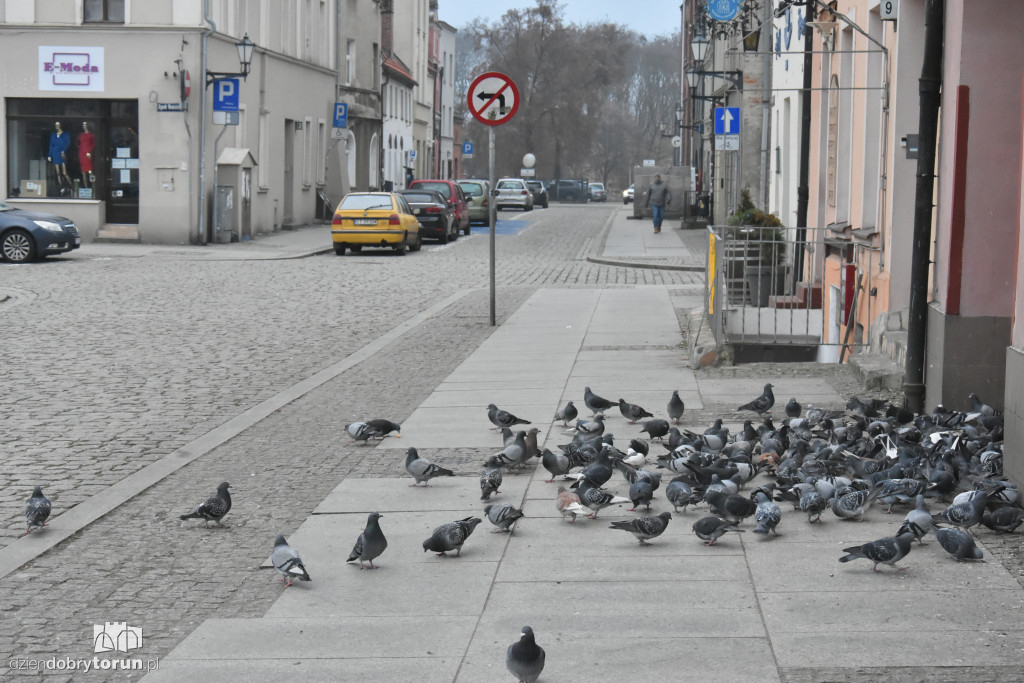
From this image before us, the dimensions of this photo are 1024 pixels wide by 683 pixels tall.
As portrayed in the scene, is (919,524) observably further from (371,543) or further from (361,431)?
(361,431)

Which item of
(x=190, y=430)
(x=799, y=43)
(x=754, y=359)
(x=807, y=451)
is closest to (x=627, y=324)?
(x=754, y=359)

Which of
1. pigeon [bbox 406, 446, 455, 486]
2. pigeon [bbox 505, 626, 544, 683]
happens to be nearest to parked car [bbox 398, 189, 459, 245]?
pigeon [bbox 406, 446, 455, 486]

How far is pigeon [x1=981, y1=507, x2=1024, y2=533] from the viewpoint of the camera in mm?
6438

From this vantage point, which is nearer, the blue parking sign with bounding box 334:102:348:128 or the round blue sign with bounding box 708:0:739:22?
the round blue sign with bounding box 708:0:739:22

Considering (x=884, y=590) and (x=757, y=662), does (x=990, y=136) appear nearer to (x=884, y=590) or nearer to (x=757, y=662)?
(x=884, y=590)

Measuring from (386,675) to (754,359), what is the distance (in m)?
10.1

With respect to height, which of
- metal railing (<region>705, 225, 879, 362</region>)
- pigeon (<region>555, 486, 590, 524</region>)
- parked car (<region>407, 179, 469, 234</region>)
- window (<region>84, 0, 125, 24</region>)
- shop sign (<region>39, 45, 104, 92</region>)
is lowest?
pigeon (<region>555, 486, 590, 524</region>)

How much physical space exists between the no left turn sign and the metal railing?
332 centimetres

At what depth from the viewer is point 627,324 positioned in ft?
56.9

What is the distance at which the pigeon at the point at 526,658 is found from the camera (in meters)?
4.56

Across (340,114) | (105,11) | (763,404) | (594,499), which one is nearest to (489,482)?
(594,499)

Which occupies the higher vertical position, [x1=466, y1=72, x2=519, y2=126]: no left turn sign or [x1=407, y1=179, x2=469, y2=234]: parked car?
[x1=466, y1=72, x2=519, y2=126]: no left turn sign

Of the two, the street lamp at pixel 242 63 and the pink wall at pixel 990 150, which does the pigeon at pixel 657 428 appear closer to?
the pink wall at pixel 990 150

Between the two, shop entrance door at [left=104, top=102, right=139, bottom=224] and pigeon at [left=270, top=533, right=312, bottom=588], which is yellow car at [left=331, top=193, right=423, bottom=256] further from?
pigeon at [left=270, top=533, right=312, bottom=588]
